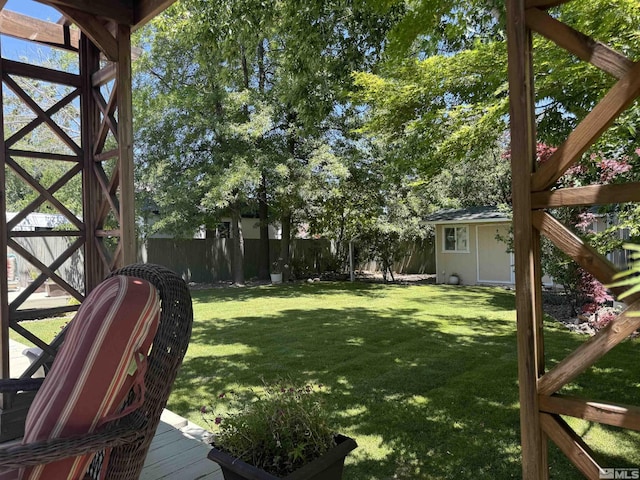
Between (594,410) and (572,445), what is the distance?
0.18 meters

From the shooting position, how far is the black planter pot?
178 cm

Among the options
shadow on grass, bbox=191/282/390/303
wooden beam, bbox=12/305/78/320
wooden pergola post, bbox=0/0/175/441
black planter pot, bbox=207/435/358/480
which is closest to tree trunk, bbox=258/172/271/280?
shadow on grass, bbox=191/282/390/303

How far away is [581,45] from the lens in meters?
1.60

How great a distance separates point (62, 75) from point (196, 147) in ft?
30.1

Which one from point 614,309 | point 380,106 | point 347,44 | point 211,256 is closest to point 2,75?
point 347,44

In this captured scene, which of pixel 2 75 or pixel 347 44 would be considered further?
pixel 347 44

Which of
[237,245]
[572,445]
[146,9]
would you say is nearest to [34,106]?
[146,9]

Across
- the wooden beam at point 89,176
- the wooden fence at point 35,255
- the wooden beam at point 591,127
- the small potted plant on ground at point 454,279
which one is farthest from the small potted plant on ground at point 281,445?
the small potted plant on ground at point 454,279

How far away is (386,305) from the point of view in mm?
9539

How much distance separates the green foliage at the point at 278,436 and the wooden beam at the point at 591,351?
3.29 ft

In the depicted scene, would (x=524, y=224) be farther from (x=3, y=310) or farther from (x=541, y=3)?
(x=3, y=310)

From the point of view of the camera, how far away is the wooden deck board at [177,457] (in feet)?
8.06

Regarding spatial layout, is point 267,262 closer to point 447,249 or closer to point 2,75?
point 447,249

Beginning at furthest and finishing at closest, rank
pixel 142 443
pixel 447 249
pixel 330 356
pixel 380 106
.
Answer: pixel 447 249 < pixel 380 106 < pixel 330 356 < pixel 142 443
